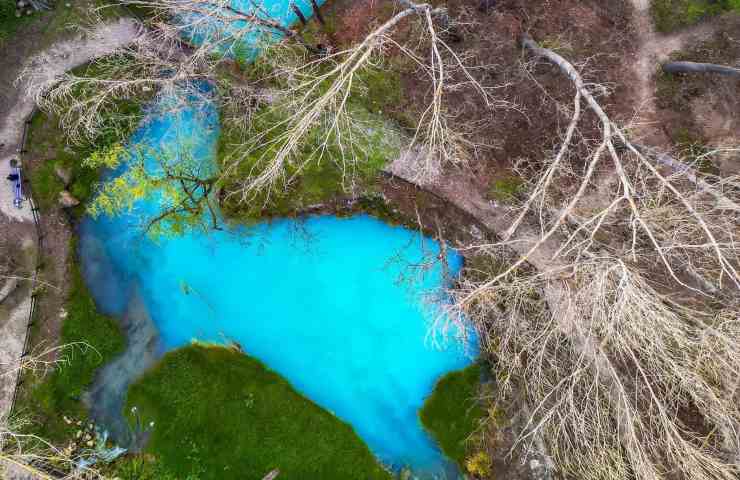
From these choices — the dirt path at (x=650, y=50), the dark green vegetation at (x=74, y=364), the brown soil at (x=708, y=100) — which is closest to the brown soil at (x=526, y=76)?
the dirt path at (x=650, y=50)

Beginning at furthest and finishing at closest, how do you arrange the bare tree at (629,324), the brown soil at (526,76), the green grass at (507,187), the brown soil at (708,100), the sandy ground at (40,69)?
the sandy ground at (40,69), the green grass at (507,187), the brown soil at (526,76), the brown soil at (708,100), the bare tree at (629,324)

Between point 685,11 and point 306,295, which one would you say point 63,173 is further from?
point 685,11

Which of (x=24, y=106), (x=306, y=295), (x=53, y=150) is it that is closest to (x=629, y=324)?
(x=306, y=295)

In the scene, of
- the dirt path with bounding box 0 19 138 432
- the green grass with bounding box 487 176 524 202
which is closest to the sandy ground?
the dirt path with bounding box 0 19 138 432

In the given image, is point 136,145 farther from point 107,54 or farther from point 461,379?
point 461,379

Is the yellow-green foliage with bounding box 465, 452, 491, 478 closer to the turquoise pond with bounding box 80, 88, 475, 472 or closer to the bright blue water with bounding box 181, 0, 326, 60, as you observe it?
the turquoise pond with bounding box 80, 88, 475, 472

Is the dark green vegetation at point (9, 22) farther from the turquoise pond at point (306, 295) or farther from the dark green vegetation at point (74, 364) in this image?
the dark green vegetation at point (74, 364)

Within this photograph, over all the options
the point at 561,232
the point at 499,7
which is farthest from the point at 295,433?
the point at 499,7
